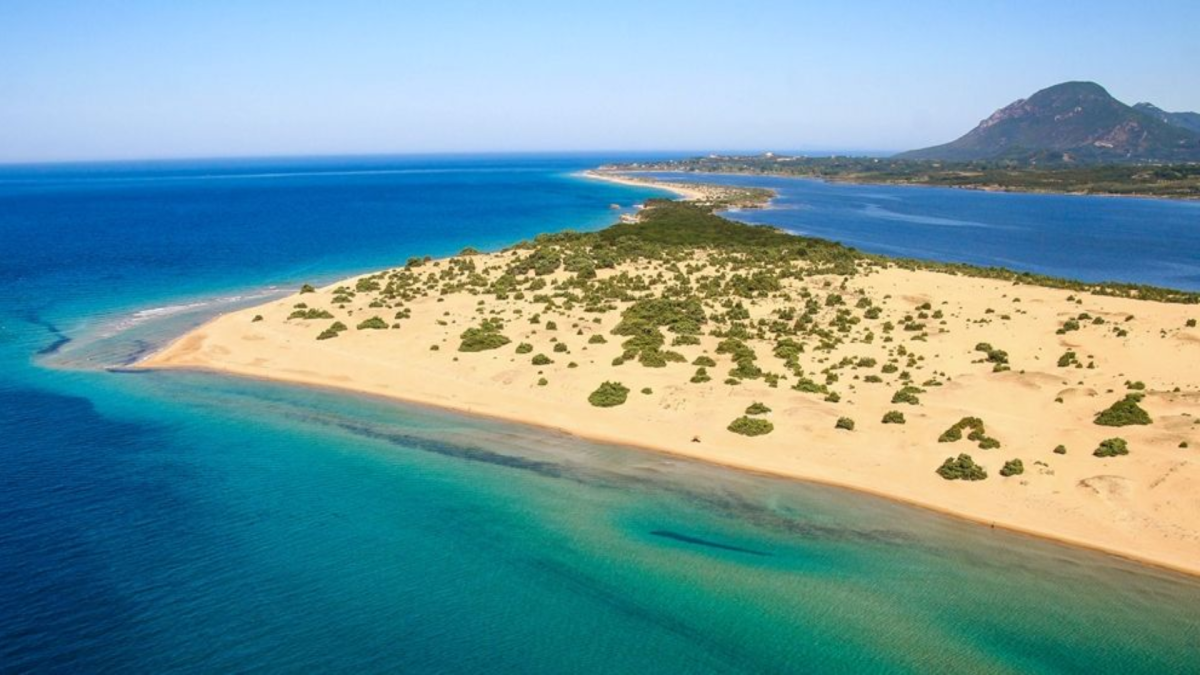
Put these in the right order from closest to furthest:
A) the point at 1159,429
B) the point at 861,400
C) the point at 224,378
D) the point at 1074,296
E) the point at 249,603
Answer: the point at 249,603 < the point at 1159,429 < the point at 861,400 < the point at 224,378 < the point at 1074,296

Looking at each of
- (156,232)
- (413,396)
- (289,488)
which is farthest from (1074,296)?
(156,232)

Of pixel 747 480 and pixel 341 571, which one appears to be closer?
pixel 341 571

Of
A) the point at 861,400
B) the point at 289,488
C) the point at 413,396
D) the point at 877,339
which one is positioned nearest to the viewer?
the point at 289,488

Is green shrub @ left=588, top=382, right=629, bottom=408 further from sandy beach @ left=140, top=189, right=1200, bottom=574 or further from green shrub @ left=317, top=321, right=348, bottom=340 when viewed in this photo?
green shrub @ left=317, top=321, right=348, bottom=340

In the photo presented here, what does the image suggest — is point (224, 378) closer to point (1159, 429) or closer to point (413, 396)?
point (413, 396)

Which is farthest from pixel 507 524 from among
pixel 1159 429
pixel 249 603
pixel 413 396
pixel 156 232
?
pixel 156 232

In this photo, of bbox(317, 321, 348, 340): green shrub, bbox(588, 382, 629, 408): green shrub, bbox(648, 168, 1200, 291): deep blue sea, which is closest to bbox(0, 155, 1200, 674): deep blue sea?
bbox(588, 382, 629, 408): green shrub

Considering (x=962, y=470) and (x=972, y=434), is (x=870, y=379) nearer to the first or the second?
(x=972, y=434)
